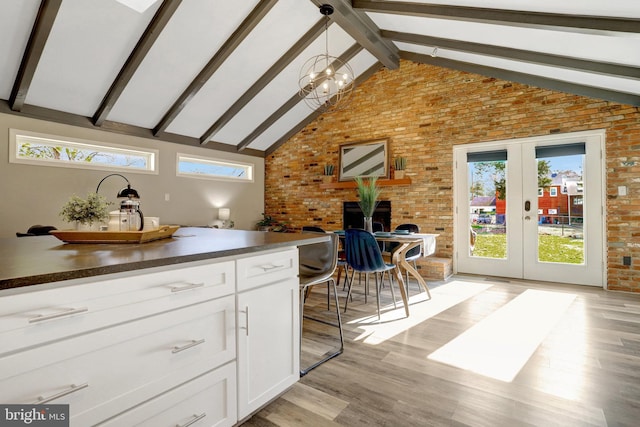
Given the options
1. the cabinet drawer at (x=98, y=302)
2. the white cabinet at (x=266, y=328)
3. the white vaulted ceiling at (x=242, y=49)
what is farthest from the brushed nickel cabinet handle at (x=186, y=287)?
the white vaulted ceiling at (x=242, y=49)

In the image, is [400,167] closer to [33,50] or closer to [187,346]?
[187,346]

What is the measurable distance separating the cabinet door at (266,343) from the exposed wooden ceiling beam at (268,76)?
4076 mm

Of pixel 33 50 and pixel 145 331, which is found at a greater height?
pixel 33 50

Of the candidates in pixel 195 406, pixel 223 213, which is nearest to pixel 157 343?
Result: pixel 195 406

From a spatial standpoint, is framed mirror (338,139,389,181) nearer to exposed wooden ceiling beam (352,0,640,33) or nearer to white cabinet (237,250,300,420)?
exposed wooden ceiling beam (352,0,640,33)

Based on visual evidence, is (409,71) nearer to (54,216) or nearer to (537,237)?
(537,237)

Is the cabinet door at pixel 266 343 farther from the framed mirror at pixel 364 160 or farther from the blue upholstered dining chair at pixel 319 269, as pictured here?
the framed mirror at pixel 364 160

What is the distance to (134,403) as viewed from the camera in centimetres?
109

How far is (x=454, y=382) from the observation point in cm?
193

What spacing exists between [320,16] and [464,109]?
2.57m

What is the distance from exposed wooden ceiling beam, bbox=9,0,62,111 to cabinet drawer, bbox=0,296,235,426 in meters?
3.67

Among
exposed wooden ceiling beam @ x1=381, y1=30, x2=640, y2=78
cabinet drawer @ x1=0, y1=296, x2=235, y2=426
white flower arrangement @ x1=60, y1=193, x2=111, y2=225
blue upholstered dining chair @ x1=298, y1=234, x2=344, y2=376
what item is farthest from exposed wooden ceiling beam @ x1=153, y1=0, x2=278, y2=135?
cabinet drawer @ x1=0, y1=296, x2=235, y2=426

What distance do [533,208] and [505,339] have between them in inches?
109

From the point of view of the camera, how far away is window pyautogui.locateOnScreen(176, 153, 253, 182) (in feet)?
20.0
